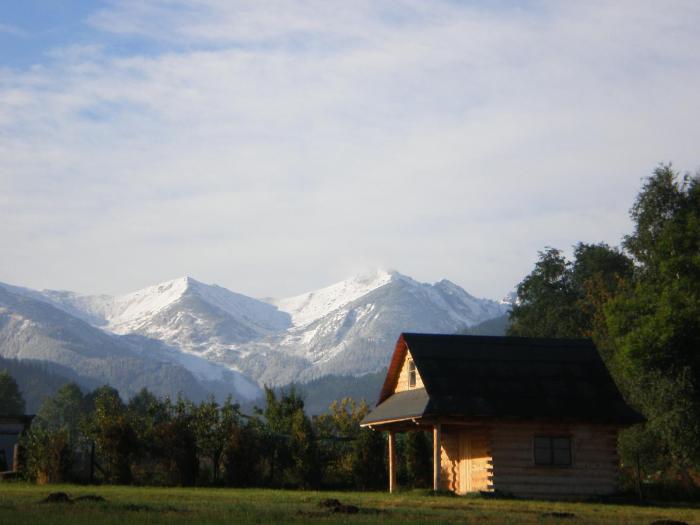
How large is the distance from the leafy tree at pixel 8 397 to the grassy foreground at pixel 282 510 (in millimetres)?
109006

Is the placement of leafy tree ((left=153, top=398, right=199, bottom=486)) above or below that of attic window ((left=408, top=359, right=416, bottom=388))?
below

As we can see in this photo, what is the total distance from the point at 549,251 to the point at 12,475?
63.6 m

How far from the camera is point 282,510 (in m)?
26.4

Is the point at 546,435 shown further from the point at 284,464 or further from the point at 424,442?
the point at 284,464

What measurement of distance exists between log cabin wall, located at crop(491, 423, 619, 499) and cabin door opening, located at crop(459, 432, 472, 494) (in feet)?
8.78

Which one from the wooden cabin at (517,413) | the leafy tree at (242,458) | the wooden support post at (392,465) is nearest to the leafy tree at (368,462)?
the wooden support post at (392,465)

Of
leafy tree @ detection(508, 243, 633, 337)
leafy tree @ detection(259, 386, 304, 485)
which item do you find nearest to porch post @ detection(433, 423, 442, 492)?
leafy tree @ detection(259, 386, 304, 485)

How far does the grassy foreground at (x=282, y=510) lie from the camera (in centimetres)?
2320

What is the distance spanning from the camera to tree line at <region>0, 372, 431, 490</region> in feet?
137

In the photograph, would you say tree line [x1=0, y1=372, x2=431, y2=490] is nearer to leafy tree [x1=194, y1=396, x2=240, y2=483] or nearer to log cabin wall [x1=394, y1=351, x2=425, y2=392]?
leafy tree [x1=194, y1=396, x2=240, y2=483]

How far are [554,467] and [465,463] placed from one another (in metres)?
4.13

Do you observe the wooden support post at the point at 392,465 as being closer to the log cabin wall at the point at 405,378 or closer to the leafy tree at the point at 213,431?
the log cabin wall at the point at 405,378

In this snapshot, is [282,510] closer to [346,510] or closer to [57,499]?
[346,510]

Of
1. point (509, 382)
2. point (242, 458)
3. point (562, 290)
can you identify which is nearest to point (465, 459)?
point (509, 382)
